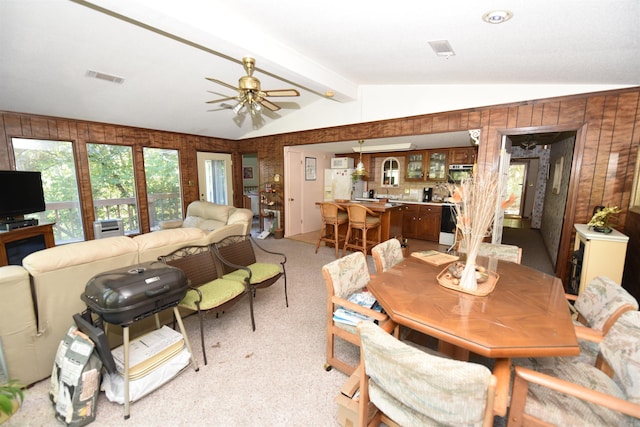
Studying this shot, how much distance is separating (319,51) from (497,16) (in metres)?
1.73

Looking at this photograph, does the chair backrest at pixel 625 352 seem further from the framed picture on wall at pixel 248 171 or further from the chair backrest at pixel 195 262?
the framed picture on wall at pixel 248 171

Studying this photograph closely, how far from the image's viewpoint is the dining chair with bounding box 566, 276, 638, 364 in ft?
4.43

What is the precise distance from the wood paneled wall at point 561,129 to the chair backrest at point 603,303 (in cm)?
204

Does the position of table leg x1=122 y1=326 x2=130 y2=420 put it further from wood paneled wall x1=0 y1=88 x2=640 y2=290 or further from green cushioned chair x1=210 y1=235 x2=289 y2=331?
wood paneled wall x1=0 y1=88 x2=640 y2=290

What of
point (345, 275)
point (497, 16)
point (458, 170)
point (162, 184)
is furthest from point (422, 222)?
point (162, 184)

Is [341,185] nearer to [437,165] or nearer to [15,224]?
[437,165]

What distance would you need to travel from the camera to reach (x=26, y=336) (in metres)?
1.72

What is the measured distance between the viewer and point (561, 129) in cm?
309

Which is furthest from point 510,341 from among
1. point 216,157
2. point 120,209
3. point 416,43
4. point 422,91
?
point 216,157

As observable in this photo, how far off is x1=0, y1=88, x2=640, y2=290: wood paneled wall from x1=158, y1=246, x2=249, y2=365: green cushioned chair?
326cm

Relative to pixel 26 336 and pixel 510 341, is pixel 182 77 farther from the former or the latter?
pixel 510 341

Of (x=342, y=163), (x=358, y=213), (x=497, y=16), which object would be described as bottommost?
(x=358, y=213)

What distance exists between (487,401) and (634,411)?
54cm

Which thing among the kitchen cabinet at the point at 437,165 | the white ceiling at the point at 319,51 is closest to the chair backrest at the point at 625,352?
the white ceiling at the point at 319,51
